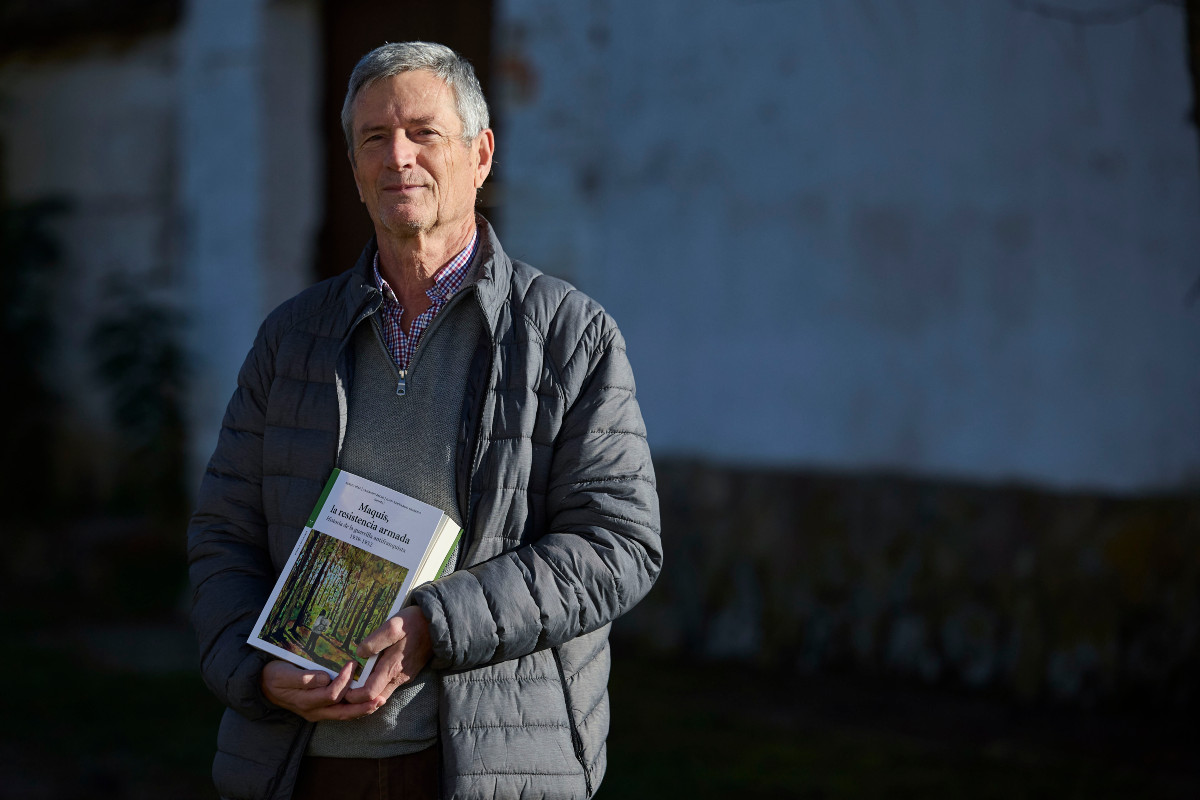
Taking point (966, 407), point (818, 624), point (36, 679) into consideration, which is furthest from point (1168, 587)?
point (36, 679)

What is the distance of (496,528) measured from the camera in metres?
1.81

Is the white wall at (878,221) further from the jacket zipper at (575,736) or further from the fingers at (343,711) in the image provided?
the fingers at (343,711)

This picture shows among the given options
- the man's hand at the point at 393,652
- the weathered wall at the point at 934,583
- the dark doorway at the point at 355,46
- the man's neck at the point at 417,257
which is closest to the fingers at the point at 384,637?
the man's hand at the point at 393,652

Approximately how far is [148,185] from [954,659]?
15.4 feet

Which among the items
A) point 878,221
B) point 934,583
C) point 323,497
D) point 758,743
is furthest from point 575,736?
point 878,221

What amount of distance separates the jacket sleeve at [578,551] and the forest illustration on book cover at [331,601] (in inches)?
3.4

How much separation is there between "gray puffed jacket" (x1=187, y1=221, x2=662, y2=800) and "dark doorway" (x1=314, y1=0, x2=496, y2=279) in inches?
147

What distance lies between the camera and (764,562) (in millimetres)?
4703

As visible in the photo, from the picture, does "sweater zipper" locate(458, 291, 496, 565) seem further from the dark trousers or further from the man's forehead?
the man's forehead

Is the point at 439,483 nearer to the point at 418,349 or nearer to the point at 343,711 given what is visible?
the point at 418,349

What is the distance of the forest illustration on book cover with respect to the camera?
5.77 feet

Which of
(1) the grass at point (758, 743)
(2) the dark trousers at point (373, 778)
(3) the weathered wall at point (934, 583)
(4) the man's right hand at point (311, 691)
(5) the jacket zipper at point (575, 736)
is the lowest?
(1) the grass at point (758, 743)

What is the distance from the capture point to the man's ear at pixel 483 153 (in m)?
1.97

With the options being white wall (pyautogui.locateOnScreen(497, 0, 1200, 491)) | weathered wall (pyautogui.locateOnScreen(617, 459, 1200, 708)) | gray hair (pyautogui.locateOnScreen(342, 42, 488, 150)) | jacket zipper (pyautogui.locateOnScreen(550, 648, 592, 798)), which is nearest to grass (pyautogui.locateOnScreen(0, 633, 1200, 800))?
weathered wall (pyautogui.locateOnScreen(617, 459, 1200, 708))
